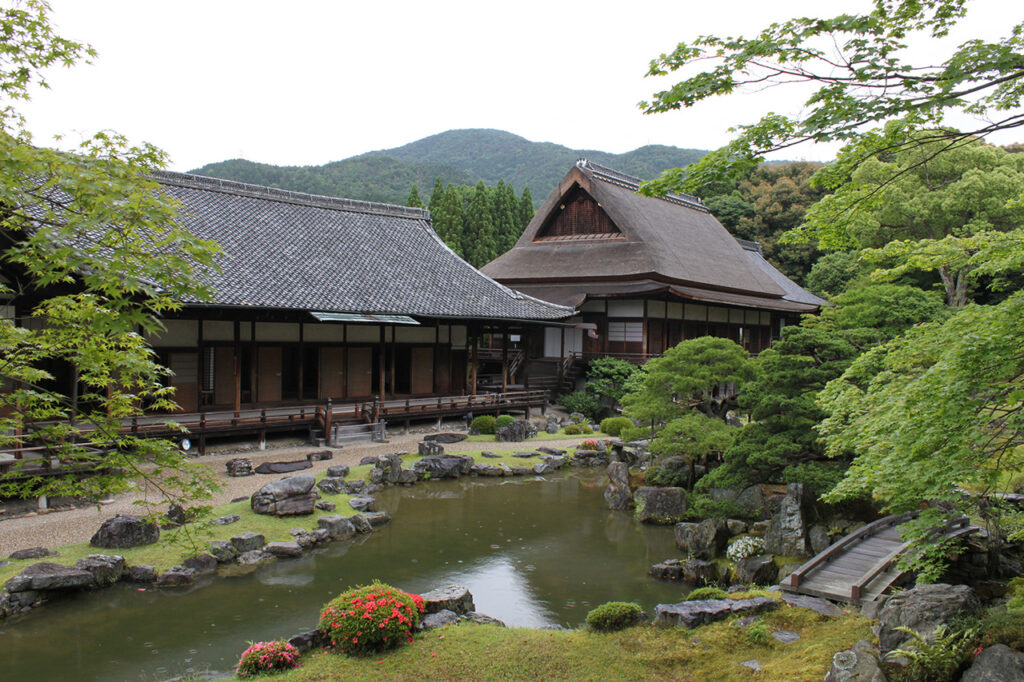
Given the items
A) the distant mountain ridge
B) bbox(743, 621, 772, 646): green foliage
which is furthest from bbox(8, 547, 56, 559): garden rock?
the distant mountain ridge

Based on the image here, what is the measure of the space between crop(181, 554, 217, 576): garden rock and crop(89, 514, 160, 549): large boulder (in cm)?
79

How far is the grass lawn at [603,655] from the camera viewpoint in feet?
23.0

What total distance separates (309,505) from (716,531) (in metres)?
7.53

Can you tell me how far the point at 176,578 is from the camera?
10.2 meters

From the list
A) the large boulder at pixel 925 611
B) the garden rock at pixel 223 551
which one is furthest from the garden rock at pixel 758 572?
the garden rock at pixel 223 551

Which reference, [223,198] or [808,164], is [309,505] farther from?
[808,164]

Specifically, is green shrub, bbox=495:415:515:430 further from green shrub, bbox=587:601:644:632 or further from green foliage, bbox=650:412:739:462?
green shrub, bbox=587:601:644:632

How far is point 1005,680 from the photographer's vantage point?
5305mm

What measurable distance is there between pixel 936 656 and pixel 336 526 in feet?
32.1

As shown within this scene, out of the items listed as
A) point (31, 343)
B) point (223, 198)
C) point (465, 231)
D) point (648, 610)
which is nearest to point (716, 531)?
point (648, 610)

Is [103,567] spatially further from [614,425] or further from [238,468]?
[614,425]

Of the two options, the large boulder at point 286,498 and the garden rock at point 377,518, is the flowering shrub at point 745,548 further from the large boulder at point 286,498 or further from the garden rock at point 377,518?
the large boulder at point 286,498

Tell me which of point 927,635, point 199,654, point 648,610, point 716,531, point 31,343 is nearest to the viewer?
point 31,343

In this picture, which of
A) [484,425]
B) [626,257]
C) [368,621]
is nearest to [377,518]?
[368,621]
